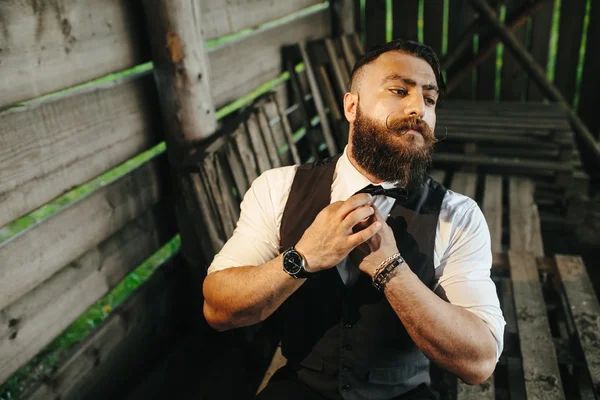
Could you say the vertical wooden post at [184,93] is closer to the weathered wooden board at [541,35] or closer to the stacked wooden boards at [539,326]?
the stacked wooden boards at [539,326]

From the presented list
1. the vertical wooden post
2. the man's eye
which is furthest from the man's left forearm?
the vertical wooden post

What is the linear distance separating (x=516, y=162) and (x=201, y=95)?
3569 millimetres

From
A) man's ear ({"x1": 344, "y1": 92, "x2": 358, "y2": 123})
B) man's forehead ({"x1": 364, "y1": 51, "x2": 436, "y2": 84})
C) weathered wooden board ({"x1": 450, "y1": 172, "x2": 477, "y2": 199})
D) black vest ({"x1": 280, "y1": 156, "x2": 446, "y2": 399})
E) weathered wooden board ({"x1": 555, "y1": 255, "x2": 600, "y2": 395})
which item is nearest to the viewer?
black vest ({"x1": 280, "y1": 156, "x2": 446, "y2": 399})

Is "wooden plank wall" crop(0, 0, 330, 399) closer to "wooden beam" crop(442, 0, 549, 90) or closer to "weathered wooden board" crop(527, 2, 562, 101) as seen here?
"wooden beam" crop(442, 0, 549, 90)

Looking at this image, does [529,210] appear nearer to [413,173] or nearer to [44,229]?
[413,173]

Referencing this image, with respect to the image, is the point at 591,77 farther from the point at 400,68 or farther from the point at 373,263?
the point at 373,263

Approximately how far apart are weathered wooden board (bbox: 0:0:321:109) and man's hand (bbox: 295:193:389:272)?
1.24 m

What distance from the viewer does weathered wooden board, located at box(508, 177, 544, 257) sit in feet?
12.5

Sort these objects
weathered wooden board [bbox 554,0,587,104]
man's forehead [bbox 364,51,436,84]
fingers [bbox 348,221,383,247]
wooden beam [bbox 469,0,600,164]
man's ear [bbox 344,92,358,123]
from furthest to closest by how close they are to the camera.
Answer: weathered wooden board [bbox 554,0,587,104]
wooden beam [bbox 469,0,600,164]
man's ear [bbox 344,92,358,123]
man's forehead [bbox 364,51,436,84]
fingers [bbox 348,221,383,247]

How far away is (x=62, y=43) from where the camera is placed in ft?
6.76

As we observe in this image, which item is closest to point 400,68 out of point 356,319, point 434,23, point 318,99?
point 356,319

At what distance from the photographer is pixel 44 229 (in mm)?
2025

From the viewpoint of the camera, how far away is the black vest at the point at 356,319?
186 centimetres

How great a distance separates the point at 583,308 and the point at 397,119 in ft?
5.78
